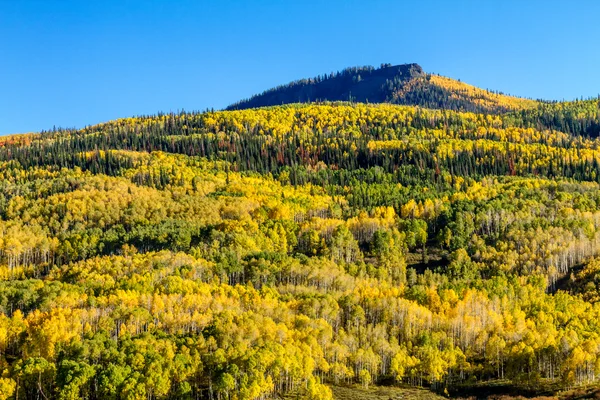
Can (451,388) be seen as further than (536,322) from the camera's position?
No

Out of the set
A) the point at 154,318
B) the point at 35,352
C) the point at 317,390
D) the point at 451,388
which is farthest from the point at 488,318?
the point at 35,352

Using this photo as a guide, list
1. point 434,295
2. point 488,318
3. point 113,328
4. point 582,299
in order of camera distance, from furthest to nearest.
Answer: point 582,299, point 434,295, point 488,318, point 113,328

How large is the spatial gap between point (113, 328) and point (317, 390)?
162 ft

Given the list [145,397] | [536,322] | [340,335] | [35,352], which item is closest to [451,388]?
[340,335]

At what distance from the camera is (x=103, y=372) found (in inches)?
4606

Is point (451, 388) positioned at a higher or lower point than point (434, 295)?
lower

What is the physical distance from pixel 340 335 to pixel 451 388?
26577 millimetres

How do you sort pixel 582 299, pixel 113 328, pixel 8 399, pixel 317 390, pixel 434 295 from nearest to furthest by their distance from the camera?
pixel 8 399
pixel 317 390
pixel 113 328
pixel 434 295
pixel 582 299

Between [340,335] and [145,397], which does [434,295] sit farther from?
[145,397]

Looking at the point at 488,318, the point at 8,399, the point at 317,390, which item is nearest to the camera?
the point at 8,399

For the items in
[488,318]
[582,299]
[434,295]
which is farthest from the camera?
[582,299]

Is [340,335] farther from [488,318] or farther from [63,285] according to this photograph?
[63,285]

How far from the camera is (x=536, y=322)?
16675 cm

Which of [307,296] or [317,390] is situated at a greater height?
[307,296]
